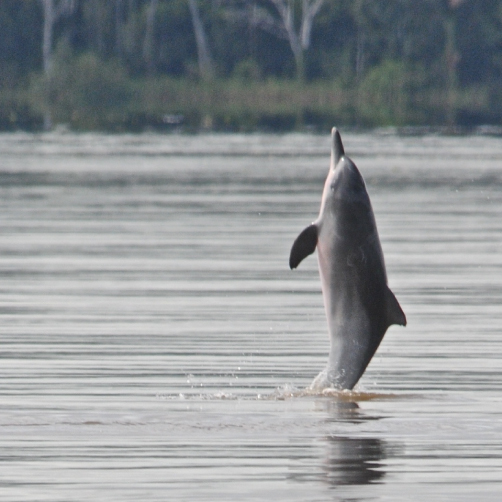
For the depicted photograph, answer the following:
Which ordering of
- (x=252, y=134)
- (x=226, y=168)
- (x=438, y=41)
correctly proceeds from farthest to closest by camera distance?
(x=438, y=41), (x=252, y=134), (x=226, y=168)

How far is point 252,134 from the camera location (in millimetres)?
56781

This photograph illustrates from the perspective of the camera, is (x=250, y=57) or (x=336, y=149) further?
(x=250, y=57)

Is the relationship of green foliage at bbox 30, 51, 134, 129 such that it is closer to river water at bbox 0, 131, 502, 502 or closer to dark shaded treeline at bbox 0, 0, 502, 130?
dark shaded treeline at bbox 0, 0, 502, 130

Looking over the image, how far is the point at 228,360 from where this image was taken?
12547mm

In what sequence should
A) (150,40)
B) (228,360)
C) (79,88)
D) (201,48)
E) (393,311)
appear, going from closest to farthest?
(393,311), (228,360), (79,88), (201,48), (150,40)

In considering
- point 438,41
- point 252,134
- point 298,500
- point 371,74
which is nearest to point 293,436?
point 298,500

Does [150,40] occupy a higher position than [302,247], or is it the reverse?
[302,247]

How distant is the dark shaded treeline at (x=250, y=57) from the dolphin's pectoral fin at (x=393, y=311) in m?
65.3

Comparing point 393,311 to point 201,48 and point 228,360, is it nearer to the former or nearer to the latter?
point 228,360

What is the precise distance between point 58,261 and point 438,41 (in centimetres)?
7237

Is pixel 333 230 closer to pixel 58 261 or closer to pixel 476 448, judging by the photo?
pixel 476 448

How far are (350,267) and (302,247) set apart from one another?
30 centimetres

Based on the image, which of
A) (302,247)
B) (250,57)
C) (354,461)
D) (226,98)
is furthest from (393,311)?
(250,57)

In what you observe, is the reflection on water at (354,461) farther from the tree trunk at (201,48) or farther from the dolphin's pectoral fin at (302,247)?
the tree trunk at (201,48)
